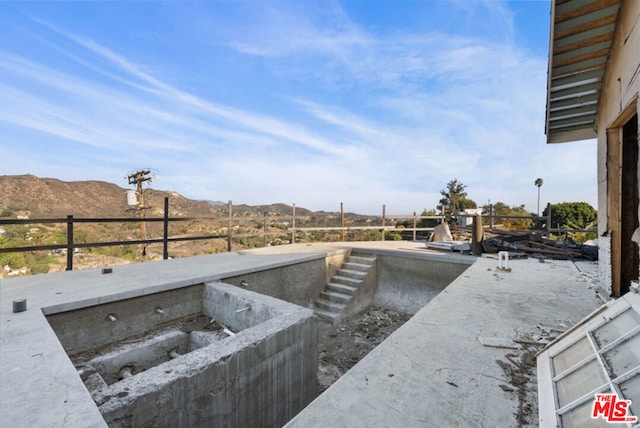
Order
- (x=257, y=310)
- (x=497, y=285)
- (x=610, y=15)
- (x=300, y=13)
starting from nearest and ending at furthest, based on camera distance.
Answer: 1. (x=610, y=15)
2. (x=257, y=310)
3. (x=497, y=285)
4. (x=300, y=13)

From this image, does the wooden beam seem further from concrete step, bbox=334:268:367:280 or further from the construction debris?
concrete step, bbox=334:268:367:280

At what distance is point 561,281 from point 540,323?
2088 millimetres

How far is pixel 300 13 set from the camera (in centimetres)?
578

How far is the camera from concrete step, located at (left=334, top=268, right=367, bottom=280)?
6.10m

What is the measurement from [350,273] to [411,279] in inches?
56.1

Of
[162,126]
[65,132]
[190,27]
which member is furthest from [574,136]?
[65,132]

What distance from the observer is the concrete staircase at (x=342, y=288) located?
542 cm

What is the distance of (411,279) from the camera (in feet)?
20.2

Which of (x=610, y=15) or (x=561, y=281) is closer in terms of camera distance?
(x=610, y=15)

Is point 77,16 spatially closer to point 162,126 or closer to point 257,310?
point 162,126

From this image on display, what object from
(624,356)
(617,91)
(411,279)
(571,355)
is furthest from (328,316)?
(617,91)

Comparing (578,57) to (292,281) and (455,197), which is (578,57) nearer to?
(292,281)

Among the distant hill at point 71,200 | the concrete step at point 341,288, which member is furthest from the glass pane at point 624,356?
the distant hill at point 71,200

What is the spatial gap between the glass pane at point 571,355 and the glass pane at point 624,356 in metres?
0.13
